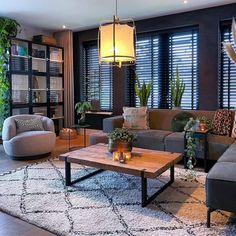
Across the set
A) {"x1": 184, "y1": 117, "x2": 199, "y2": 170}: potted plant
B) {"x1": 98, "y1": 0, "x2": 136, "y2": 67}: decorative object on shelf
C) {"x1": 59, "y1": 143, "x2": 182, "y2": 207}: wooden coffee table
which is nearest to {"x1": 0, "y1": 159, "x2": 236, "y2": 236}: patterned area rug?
{"x1": 59, "y1": 143, "x2": 182, "y2": 207}: wooden coffee table

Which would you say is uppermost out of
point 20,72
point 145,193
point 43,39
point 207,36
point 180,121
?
point 43,39

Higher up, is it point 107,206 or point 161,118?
point 161,118

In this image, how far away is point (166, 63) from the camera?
550 cm

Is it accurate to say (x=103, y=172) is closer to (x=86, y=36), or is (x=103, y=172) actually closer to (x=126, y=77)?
(x=126, y=77)

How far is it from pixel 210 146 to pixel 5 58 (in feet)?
13.8

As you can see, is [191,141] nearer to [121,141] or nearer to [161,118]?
[121,141]

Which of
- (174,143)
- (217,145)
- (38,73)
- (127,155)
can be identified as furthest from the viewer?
(38,73)

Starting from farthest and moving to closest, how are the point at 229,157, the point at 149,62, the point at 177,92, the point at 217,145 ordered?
the point at 149,62 → the point at 177,92 → the point at 217,145 → the point at 229,157

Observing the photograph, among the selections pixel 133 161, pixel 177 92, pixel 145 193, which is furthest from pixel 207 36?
pixel 145 193

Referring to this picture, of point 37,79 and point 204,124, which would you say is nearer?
point 204,124

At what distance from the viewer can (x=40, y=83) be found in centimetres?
625

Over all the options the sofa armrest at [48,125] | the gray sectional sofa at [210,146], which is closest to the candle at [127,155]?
the gray sectional sofa at [210,146]

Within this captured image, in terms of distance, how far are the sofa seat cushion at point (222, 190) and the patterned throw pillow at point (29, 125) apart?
3.29 m

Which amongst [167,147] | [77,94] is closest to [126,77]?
[77,94]
